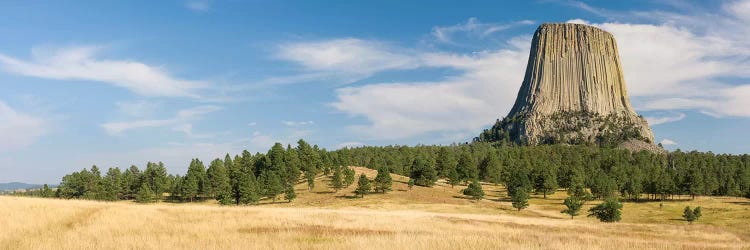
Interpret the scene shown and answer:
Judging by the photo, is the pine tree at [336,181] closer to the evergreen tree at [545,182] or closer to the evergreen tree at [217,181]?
the evergreen tree at [217,181]

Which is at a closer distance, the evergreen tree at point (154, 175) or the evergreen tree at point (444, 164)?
the evergreen tree at point (154, 175)

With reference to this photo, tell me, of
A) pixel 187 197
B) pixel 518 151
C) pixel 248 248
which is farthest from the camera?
pixel 518 151

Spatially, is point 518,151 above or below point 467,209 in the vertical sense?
above

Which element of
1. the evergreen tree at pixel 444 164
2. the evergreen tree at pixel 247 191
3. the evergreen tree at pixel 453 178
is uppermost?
the evergreen tree at pixel 444 164

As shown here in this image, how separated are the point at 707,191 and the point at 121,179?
487 feet

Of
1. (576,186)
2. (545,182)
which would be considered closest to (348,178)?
(545,182)

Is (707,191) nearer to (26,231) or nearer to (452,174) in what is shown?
(452,174)

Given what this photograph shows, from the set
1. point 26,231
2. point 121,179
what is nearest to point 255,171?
point 121,179

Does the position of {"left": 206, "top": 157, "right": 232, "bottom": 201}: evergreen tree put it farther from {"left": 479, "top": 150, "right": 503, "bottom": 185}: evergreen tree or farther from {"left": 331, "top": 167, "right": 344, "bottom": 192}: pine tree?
{"left": 479, "top": 150, "right": 503, "bottom": 185}: evergreen tree

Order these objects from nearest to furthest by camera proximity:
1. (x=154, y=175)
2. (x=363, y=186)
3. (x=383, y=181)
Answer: (x=363, y=186), (x=383, y=181), (x=154, y=175)

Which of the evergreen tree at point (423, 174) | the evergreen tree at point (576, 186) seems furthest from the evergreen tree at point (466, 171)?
the evergreen tree at point (576, 186)

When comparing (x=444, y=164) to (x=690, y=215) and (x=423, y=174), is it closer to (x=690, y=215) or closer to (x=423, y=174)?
(x=423, y=174)

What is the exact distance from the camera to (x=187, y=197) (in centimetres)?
12444

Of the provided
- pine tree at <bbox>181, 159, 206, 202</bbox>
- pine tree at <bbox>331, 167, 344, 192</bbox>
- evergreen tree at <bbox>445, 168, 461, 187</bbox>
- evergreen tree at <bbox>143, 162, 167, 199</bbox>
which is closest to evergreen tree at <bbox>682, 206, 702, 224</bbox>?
evergreen tree at <bbox>445, 168, 461, 187</bbox>
